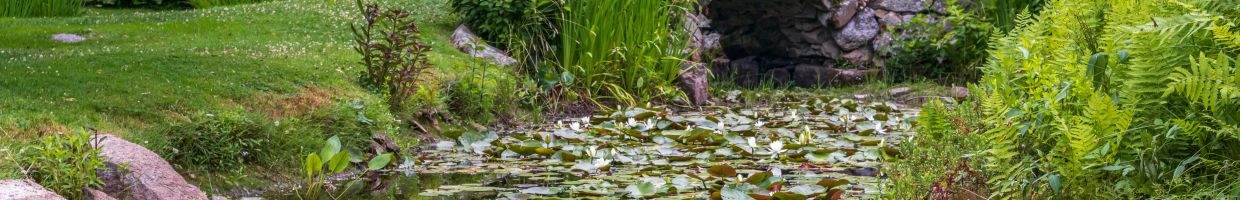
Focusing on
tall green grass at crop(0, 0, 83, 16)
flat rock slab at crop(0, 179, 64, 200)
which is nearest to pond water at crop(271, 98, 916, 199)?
flat rock slab at crop(0, 179, 64, 200)

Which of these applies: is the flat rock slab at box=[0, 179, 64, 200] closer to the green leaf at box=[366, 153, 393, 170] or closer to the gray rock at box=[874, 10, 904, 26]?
the green leaf at box=[366, 153, 393, 170]

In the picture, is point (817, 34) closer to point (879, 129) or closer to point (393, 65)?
point (879, 129)

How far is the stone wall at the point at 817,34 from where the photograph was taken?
13.8 m

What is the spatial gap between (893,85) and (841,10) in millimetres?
1124

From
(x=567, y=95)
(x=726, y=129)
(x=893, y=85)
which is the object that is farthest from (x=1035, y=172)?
(x=893, y=85)

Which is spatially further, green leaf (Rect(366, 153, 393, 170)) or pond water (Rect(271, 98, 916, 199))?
green leaf (Rect(366, 153, 393, 170))

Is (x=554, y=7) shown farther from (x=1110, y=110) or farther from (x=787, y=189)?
(x=1110, y=110)

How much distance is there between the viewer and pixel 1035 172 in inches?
179

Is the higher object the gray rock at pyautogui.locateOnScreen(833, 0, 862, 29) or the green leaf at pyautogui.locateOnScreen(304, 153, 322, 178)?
the green leaf at pyautogui.locateOnScreen(304, 153, 322, 178)

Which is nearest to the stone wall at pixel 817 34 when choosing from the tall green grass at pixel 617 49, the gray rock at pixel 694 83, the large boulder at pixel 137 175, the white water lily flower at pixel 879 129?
the gray rock at pixel 694 83

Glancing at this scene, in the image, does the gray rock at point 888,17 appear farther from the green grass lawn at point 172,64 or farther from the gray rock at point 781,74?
the green grass lawn at point 172,64

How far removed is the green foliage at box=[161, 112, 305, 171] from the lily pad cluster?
0.74 metres

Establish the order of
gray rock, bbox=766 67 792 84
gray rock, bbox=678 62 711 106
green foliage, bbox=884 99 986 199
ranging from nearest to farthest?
green foliage, bbox=884 99 986 199
gray rock, bbox=678 62 711 106
gray rock, bbox=766 67 792 84

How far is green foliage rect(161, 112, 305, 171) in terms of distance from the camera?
6.23 metres
